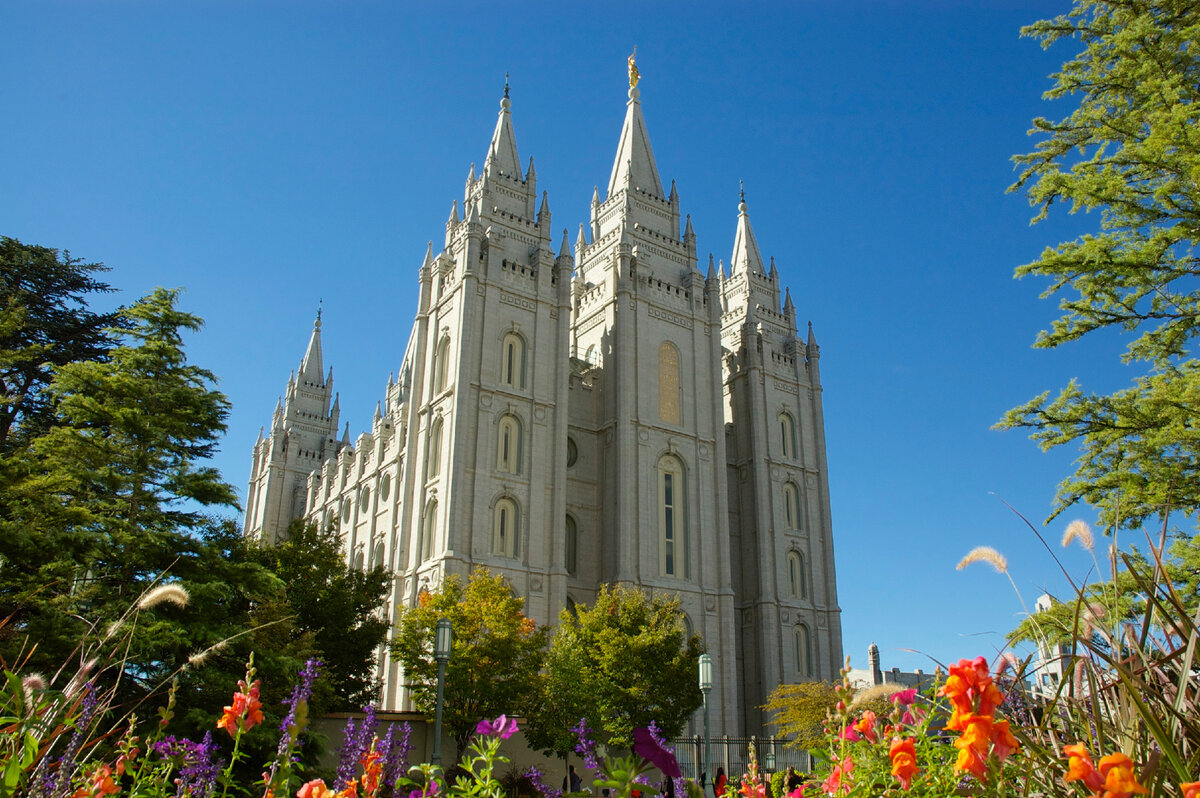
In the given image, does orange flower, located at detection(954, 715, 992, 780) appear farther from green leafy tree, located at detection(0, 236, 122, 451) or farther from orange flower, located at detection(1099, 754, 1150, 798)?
green leafy tree, located at detection(0, 236, 122, 451)

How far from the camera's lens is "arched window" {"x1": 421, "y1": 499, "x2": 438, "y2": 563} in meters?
34.7

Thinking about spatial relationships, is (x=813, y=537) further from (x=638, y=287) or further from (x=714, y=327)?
(x=638, y=287)

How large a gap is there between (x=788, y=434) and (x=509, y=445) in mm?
16460

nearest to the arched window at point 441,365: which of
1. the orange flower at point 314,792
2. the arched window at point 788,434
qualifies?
the arched window at point 788,434

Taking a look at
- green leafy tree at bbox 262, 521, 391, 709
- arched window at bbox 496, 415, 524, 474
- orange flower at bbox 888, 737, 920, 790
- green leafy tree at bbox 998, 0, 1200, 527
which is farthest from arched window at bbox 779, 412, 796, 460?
orange flower at bbox 888, 737, 920, 790

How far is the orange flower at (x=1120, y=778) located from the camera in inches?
79.6

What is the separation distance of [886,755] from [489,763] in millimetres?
1559

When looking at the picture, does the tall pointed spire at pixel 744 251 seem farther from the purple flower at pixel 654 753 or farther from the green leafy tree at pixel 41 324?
the purple flower at pixel 654 753

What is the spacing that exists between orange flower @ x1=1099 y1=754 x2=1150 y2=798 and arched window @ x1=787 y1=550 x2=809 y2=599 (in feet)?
136

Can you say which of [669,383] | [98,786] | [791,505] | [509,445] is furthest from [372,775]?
[791,505]

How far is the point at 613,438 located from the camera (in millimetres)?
38562

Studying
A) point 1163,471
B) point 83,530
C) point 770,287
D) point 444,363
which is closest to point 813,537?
point 770,287

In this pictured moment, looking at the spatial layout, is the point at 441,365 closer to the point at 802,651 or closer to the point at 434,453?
the point at 434,453

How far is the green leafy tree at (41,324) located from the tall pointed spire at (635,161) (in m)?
26.0
